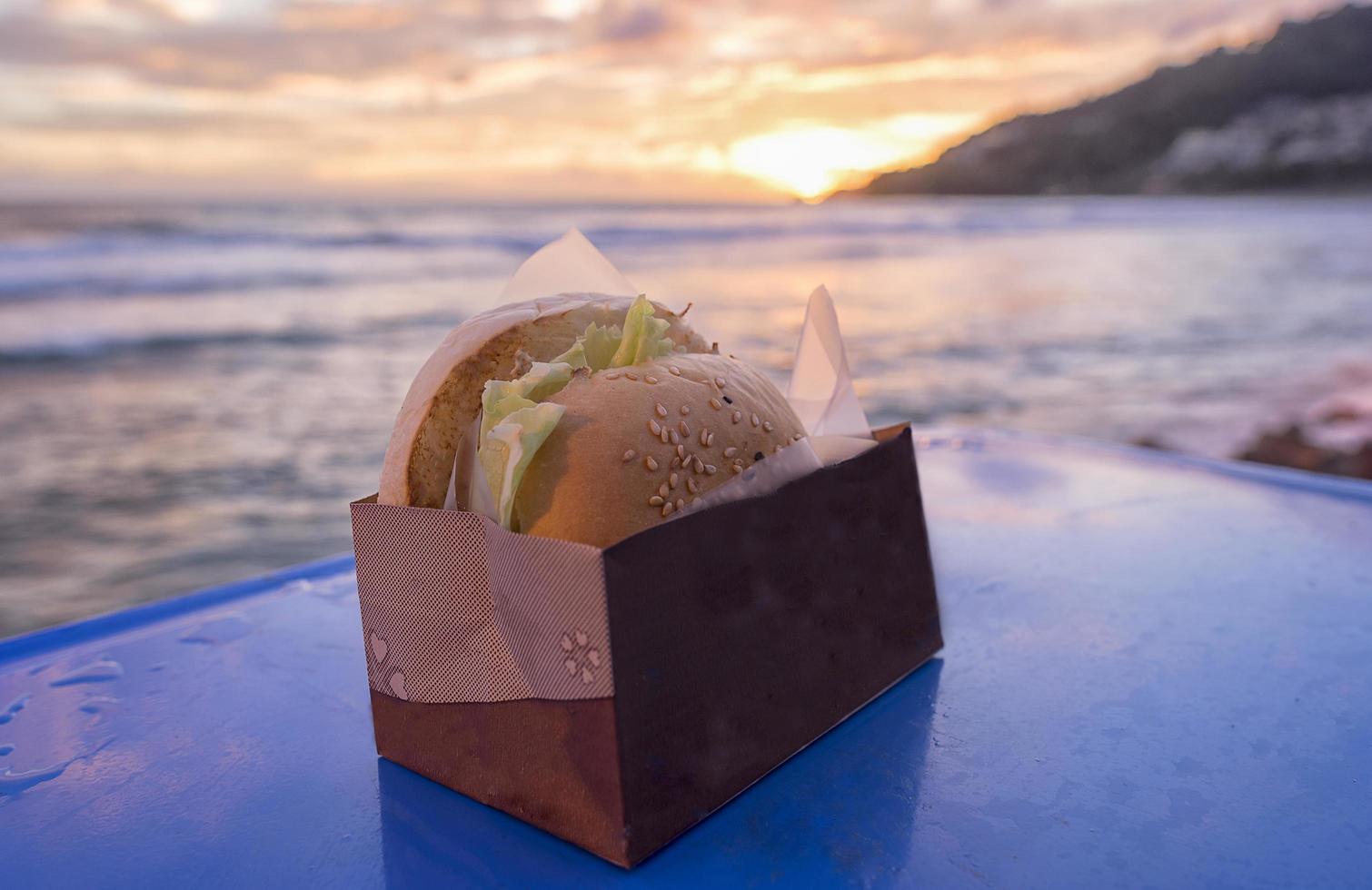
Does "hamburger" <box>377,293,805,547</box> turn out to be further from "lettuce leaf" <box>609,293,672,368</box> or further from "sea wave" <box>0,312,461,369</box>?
"sea wave" <box>0,312,461,369</box>

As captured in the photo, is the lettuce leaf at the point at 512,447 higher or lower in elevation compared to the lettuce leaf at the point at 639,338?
lower

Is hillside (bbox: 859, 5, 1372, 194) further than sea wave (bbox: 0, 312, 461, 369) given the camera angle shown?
Yes

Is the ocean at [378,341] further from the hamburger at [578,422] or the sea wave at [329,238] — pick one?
the hamburger at [578,422]

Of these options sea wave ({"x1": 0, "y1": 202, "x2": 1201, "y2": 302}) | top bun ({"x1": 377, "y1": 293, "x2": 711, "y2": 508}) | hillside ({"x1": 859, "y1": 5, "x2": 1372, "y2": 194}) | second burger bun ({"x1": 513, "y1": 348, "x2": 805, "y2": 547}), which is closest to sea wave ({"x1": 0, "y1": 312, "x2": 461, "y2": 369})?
sea wave ({"x1": 0, "y1": 202, "x2": 1201, "y2": 302})

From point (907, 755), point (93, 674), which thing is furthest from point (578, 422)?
point (93, 674)

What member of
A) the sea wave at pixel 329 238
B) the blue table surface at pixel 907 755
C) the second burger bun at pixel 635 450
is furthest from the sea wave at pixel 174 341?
the second burger bun at pixel 635 450

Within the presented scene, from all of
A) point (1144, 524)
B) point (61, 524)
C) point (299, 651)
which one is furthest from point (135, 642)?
point (61, 524)

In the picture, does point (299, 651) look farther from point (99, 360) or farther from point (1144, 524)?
point (99, 360)
